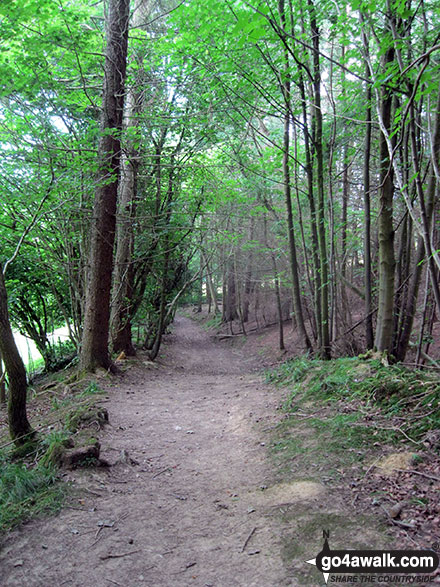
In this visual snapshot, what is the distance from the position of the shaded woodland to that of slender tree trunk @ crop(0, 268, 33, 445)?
18 millimetres

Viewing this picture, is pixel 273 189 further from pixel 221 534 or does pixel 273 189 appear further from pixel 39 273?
pixel 221 534

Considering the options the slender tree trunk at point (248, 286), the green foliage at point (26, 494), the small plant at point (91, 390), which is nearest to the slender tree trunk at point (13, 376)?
the green foliage at point (26, 494)

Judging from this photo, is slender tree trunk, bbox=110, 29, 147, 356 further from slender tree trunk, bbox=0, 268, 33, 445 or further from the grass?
the grass

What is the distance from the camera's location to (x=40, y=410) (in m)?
6.78

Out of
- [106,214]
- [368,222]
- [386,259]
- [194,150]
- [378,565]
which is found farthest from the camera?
[194,150]

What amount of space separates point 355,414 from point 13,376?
3767 millimetres

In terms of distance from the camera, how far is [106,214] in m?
8.09

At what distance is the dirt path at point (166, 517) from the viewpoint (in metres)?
2.31

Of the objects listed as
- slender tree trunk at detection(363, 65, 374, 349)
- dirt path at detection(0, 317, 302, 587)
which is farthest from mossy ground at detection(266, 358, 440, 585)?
slender tree trunk at detection(363, 65, 374, 349)

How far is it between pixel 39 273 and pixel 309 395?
25.7ft

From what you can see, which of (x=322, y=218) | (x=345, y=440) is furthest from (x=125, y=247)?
(x=345, y=440)

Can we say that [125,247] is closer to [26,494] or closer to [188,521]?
[26,494]

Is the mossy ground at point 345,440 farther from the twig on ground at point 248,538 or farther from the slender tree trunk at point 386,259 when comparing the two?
the slender tree trunk at point 386,259

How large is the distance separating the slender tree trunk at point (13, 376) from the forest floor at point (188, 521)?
947 mm
